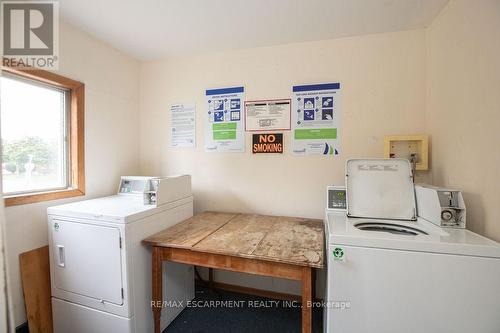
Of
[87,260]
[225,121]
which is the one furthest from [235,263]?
[225,121]

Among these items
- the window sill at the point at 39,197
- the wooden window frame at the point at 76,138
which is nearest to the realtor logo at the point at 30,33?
the wooden window frame at the point at 76,138

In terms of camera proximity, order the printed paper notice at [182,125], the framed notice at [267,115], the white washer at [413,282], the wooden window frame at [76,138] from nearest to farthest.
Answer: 1. the white washer at [413,282]
2. the wooden window frame at [76,138]
3. the framed notice at [267,115]
4. the printed paper notice at [182,125]

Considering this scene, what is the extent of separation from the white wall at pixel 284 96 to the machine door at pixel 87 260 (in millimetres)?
1005

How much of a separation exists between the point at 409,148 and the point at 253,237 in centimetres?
143

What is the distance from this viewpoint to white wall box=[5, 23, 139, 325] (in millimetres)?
1504

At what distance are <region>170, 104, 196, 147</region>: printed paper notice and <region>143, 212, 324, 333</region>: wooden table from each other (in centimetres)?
90

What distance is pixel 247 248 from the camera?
136cm

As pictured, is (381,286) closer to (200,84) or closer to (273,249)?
(273,249)

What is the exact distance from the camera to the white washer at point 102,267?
55.5 inches

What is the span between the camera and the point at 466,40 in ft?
4.36

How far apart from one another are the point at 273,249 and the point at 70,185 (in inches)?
71.5

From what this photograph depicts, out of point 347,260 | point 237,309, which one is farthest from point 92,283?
point 347,260

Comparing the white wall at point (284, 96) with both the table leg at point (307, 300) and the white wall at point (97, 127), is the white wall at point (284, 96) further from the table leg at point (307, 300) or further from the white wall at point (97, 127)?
the table leg at point (307, 300)

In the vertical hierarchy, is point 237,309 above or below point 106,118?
below
